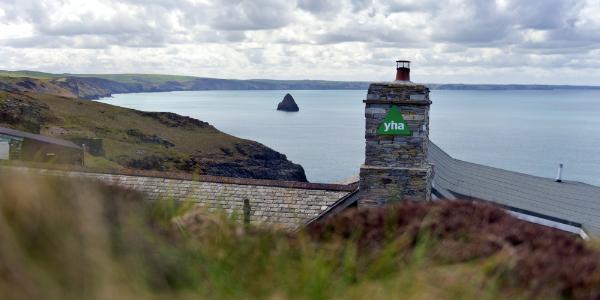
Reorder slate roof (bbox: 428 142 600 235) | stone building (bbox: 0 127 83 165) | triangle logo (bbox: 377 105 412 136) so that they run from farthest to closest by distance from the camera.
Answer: stone building (bbox: 0 127 83 165)
slate roof (bbox: 428 142 600 235)
triangle logo (bbox: 377 105 412 136)

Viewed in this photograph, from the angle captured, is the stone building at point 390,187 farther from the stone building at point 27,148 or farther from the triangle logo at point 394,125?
the stone building at point 27,148

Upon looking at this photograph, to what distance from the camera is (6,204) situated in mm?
5242

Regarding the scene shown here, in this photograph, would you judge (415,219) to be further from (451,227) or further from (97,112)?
(97,112)

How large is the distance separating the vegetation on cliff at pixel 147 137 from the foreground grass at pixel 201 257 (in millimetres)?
50935

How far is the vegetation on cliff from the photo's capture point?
213ft

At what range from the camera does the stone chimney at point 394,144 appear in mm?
15750

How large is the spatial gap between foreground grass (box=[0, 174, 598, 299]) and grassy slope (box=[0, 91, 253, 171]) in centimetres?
5624

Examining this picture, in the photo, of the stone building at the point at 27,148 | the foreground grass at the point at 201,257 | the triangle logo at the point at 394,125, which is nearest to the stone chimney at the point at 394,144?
the triangle logo at the point at 394,125

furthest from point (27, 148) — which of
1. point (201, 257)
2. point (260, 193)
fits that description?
point (201, 257)

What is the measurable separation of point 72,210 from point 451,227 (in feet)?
14.1

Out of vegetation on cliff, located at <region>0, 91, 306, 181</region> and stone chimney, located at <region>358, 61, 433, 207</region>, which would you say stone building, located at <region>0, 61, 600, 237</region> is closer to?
stone chimney, located at <region>358, 61, 433, 207</region>

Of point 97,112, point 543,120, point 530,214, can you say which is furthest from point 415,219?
point 543,120

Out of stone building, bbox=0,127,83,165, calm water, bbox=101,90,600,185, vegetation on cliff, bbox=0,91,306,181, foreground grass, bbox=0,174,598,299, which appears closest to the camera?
foreground grass, bbox=0,174,598,299

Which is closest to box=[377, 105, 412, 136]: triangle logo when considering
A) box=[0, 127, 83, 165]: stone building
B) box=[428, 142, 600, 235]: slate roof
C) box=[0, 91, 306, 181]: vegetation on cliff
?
box=[428, 142, 600, 235]: slate roof
